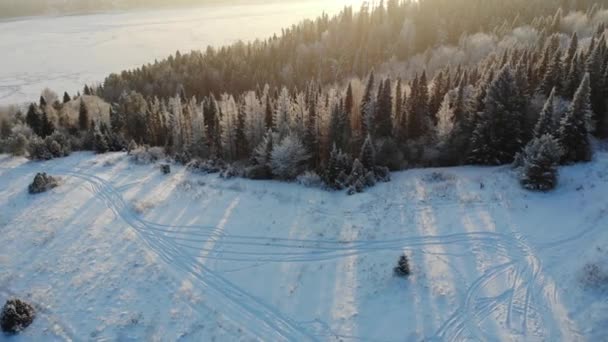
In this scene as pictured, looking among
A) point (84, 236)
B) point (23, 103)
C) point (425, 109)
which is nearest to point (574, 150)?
point (425, 109)

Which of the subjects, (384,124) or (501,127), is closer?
(501,127)

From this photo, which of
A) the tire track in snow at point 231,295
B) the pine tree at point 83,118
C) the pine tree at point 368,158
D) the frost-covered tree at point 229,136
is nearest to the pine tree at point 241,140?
the frost-covered tree at point 229,136

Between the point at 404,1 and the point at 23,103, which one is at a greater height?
the point at 404,1

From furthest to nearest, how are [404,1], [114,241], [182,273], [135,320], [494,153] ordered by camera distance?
[404,1] → [494,153] → [114,241] → [182,273] → [135,320]

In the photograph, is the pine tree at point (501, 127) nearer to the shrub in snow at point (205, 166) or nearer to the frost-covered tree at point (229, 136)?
the shrub in snow at point (205, 166)

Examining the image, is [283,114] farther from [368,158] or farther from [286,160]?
[368,158]

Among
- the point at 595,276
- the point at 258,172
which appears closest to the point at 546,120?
the point at 595,276

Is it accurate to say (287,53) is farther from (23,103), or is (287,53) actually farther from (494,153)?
(494,153)
